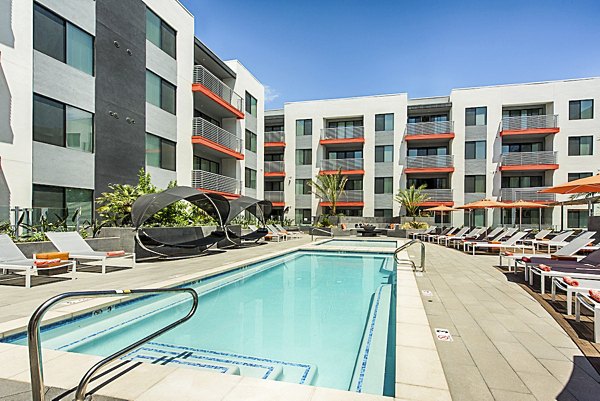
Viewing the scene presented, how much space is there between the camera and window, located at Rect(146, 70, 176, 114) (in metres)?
17.8

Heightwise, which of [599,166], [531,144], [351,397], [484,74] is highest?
[484,74]

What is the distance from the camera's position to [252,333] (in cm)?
536

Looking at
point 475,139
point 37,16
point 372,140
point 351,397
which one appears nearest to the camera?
point 351,397

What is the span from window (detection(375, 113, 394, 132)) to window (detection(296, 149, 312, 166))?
657 cm

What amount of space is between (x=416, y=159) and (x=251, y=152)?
558 inches

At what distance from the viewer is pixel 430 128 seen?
1223 inches

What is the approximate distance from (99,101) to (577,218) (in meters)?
33.3

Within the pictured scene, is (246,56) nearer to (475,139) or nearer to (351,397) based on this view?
(475,139)

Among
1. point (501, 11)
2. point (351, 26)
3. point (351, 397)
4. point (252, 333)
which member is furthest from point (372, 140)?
point (351, 397)

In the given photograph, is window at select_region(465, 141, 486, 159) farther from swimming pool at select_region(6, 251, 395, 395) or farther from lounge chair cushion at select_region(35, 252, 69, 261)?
lounge chair cushion at select_region(35, 252, 69, 261)

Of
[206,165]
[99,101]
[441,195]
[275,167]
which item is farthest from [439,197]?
[99,101]

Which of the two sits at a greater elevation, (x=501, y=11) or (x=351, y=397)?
(x=501, y=11)

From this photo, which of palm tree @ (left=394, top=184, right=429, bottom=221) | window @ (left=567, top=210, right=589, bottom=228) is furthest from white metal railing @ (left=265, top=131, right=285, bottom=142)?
window @ (left=567, top=210, right=589, bottom=228)

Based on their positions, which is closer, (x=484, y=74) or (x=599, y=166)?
(x=599, y=166)
